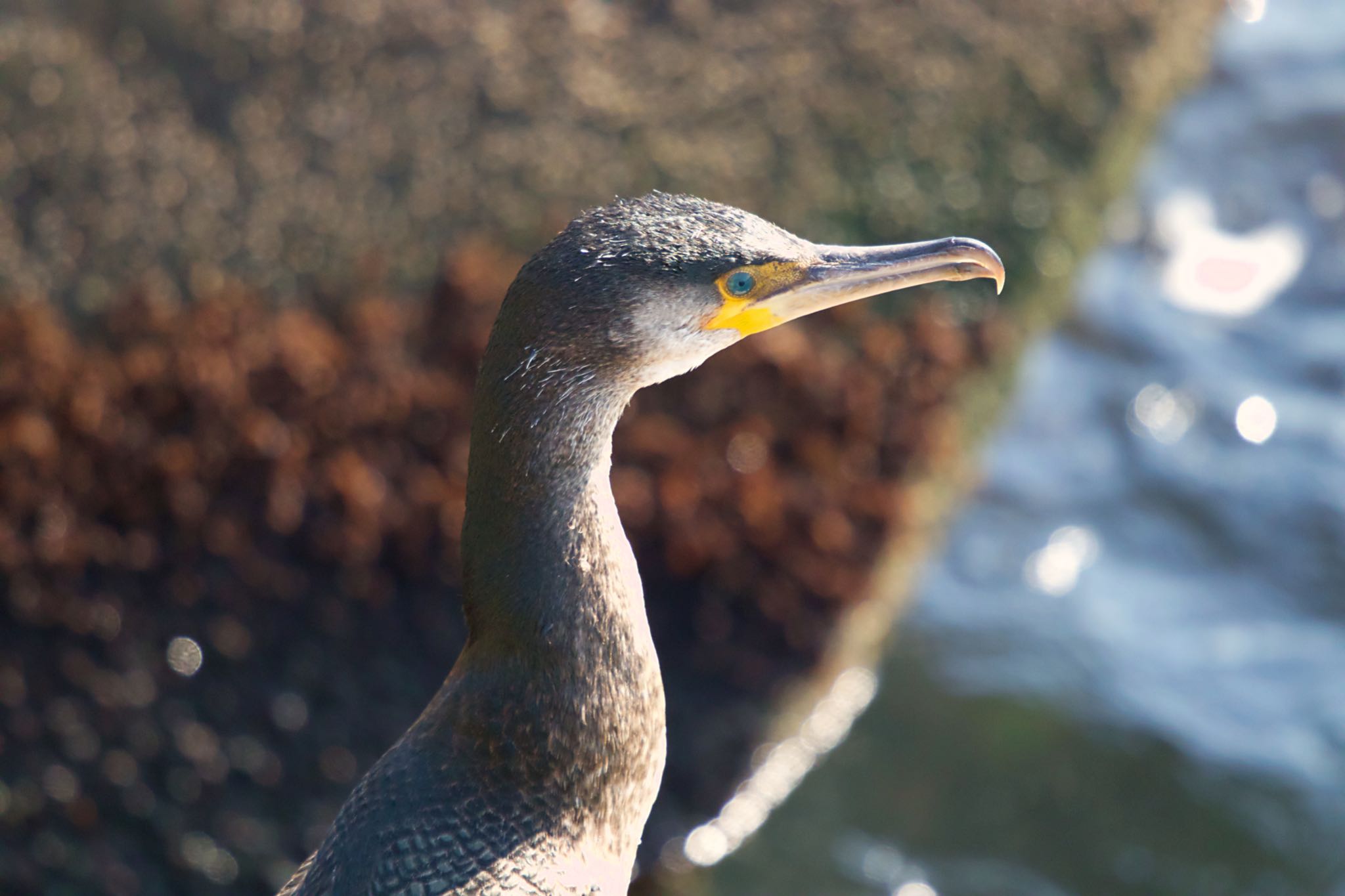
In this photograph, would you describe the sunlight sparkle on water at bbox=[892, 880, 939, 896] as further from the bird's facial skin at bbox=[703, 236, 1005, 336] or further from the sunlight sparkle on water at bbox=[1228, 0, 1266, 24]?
the sunlight sparkle on water at bbox=[1228, 0, 1266, 24]

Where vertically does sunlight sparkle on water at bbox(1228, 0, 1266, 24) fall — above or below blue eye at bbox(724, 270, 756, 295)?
above

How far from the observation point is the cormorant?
2.42m

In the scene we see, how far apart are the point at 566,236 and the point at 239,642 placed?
8.60ft

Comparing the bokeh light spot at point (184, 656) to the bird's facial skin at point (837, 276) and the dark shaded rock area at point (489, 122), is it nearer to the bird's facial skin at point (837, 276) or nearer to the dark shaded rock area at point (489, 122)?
the dark shaded rock area at point (489, 122)

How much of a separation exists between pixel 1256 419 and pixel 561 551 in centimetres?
468

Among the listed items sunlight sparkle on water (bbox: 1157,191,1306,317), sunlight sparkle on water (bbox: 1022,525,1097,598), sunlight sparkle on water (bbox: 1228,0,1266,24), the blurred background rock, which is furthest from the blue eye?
sunlight sparkle on water (bbox: 1228,0,1266,24)

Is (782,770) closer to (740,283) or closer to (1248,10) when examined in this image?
(740,283)

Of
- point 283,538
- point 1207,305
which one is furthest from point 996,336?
point 283,538

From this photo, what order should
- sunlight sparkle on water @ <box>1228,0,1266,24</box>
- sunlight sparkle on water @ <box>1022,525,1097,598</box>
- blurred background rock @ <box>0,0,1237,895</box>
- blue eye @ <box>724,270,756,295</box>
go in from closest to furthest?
1. blue eye @ <box>724,270,756,295</box>
2. blurred background rock @ <box>0,0,1237,895</box>
3. sunlight sparkle on water @ <box>1022,525,1097,598</box>
4. sunlight sparkle on water @ <box>1228,0,1266,24</box>

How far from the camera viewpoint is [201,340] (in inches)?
190

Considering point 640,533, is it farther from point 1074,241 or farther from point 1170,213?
point 1170,213

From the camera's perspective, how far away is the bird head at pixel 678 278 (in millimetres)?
2387

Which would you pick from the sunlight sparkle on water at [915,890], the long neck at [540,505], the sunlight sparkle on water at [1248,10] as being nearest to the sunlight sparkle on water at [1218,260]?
the sunlight sparkle on water at [1248,10]

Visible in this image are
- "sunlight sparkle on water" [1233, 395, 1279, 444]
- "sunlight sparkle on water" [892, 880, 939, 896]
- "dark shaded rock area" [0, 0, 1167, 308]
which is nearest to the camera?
"sunlight sparkle on water" [892, 880, 939, 896]
